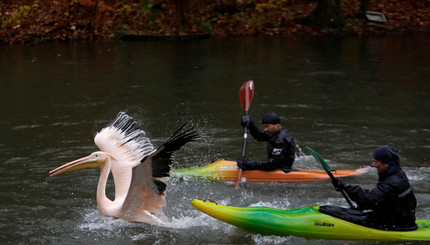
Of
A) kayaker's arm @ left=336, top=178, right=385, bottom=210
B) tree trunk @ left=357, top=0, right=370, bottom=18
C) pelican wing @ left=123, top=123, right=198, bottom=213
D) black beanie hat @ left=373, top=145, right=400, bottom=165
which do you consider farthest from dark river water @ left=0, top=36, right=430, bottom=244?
tree trunk @ left=357, top=0, right=370, bottom=18

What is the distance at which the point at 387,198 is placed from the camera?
6012mm

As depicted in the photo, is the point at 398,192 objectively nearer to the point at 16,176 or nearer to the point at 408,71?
the point at 16,176

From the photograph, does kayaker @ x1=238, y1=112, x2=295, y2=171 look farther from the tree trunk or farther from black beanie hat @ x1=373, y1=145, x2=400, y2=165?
the tree trunk

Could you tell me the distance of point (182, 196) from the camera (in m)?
8.11

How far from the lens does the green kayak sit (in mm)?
6281

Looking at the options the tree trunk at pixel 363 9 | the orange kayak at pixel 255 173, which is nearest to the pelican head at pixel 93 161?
the orange kayak at pixel 255 173

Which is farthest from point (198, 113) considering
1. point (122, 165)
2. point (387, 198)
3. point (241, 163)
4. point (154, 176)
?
point (387, 198)

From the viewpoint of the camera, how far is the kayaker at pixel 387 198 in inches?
234

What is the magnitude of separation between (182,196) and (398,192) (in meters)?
3.32

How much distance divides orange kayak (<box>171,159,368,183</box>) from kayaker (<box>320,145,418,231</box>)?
2006mm

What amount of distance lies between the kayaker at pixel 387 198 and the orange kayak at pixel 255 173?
2006 mm

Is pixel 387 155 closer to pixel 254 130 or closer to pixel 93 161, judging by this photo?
pixel 254 130

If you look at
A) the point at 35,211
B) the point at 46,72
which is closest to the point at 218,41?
the point at 46,72

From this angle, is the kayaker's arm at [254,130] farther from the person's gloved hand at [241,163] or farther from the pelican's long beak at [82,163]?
the pelican's long beak at [82,163]
